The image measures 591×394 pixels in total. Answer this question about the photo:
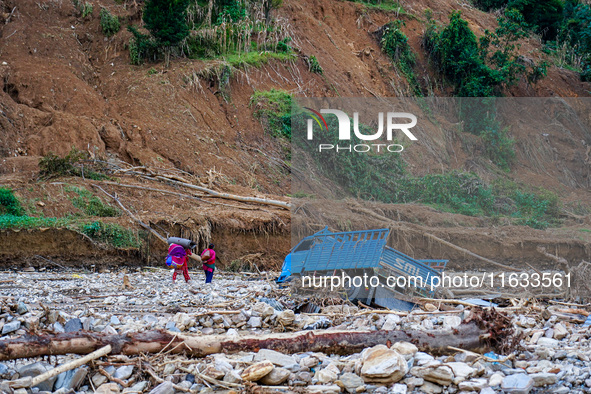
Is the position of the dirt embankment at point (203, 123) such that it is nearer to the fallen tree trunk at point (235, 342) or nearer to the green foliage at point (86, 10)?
the green foliage at point (86, 10)

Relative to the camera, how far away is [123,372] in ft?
15.0

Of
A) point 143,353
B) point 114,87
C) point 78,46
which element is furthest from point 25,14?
point 143,353

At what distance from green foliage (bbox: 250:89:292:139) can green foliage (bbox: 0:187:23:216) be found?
8.83 metres

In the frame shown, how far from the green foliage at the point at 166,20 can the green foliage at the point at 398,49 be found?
30.8 feet

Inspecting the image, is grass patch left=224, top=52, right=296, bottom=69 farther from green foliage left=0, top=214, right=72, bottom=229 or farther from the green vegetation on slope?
green foliage left=0, top=214, right=72, bottom=229

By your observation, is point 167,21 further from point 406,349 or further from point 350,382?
point 350,382

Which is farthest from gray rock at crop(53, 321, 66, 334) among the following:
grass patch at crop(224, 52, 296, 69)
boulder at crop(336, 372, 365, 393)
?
grass patch at crop(224, 52, 296, 69)

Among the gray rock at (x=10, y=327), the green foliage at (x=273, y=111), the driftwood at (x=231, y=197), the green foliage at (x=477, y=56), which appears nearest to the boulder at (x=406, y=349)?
the gray rock at (x=10, y=327)

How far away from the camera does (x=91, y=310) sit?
7.16 metres

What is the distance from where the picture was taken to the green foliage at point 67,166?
1388 cm

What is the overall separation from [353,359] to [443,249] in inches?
459

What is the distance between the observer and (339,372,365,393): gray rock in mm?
4344

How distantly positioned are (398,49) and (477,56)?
3.23 metres

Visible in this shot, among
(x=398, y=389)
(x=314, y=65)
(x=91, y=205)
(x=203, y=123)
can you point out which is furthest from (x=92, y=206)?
(x=314, y=65)
